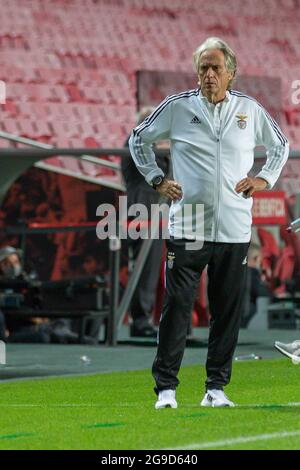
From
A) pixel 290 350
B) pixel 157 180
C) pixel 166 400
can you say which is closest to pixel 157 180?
pixel 157 180

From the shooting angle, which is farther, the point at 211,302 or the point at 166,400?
the point at 211,302

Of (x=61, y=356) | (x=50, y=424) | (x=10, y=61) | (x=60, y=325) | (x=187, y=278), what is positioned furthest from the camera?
(x=10, y=61)

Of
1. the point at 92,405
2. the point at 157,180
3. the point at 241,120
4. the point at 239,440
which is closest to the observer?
the point at 239,440

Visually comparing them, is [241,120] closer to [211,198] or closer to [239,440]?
[211,198]

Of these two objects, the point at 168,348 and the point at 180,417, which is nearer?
the point at 180,417

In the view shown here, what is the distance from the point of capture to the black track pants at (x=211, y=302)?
8398mm

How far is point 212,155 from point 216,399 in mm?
1286

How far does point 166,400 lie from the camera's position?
8.40m

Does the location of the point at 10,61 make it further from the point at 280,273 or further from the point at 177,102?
the point at 177,102

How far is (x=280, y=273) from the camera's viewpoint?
Result: 18.5 m

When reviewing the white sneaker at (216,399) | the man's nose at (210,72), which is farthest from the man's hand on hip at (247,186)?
the white sneaker at (216,399)

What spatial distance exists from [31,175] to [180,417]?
12.0m

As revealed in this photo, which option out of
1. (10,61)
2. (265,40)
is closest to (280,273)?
(10,61)

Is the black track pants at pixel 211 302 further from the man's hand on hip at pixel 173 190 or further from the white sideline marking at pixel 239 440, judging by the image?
the white sideline marking at pixel 239 440
